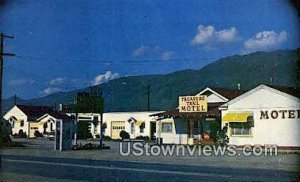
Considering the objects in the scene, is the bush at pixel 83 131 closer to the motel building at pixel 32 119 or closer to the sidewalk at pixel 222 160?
the motel building at pixel 32 119

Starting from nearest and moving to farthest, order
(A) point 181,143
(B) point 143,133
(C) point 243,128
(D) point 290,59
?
(D) point 290,59 → (C) point 243,128 → (A) point 181,143 → (B) point 143,133

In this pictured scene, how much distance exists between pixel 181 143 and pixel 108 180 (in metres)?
24.1

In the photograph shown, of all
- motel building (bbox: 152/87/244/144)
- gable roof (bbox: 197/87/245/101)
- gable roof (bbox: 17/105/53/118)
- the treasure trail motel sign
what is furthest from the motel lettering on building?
gable roof (bbox: 17/105/53/118)

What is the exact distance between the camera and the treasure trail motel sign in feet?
109

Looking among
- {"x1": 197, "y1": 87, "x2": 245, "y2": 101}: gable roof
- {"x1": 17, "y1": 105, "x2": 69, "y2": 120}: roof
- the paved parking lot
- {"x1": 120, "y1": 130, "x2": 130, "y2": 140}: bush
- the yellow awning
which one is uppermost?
{"x1": 197, "y1": 87, "x2": 245, "y2": 101}: gable roof

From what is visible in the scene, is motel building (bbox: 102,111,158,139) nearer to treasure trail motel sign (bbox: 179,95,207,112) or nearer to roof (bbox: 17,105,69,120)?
roof (bbox: 17,105,69,120)

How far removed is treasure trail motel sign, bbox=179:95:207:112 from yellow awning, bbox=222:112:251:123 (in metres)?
2.82

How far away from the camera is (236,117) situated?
1163 inches

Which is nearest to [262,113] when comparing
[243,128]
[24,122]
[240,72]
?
[243,128]

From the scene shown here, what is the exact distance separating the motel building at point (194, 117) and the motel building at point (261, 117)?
1.22 m

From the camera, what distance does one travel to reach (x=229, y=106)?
3066cm

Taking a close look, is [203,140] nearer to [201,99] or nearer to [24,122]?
[201,99]

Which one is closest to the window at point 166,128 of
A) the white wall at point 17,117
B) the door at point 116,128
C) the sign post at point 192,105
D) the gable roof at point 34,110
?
the sign post at point 192,105

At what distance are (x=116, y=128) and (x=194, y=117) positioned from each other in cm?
1707
